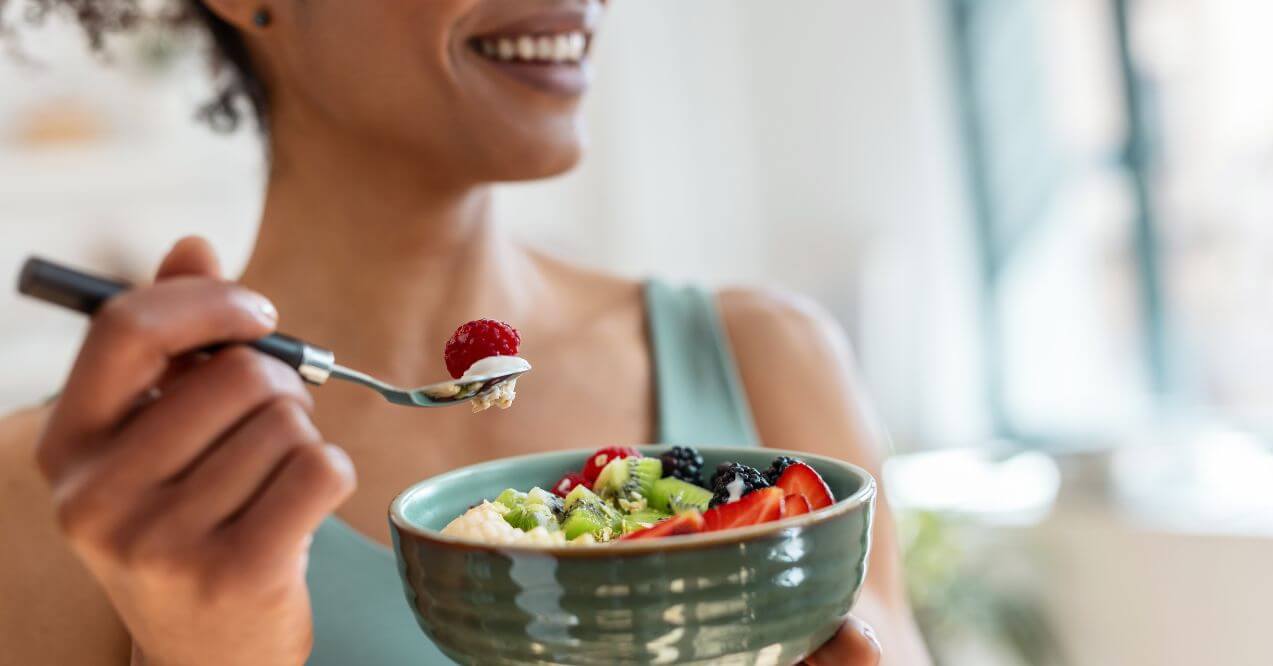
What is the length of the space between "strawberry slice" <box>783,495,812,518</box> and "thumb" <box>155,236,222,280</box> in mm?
245

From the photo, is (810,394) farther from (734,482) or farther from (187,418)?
(187,418)

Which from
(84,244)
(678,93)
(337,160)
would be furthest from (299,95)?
(678,93)

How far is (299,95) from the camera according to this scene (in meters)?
0.92

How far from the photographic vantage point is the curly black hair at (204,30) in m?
0.99

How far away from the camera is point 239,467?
39 centimetres

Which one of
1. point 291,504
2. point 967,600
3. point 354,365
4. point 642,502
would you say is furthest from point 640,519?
point 967,600

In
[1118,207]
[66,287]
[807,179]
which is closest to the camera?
[66,287]

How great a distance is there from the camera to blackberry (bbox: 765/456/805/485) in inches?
20.1

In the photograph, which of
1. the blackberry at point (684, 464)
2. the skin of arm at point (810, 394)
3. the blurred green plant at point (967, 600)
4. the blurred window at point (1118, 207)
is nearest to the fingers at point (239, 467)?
the blackberry at point (684, 464)

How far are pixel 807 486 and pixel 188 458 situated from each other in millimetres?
256

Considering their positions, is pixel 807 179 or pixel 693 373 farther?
pixel 807 179

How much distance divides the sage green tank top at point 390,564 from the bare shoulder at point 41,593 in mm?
129

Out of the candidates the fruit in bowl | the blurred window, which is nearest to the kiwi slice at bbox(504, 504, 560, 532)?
the fruit in bowl

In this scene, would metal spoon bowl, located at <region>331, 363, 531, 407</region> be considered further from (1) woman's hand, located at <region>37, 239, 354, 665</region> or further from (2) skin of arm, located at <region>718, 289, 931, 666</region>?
(2) skin of arm, located at <region>718, 289, 931, 666</region>
